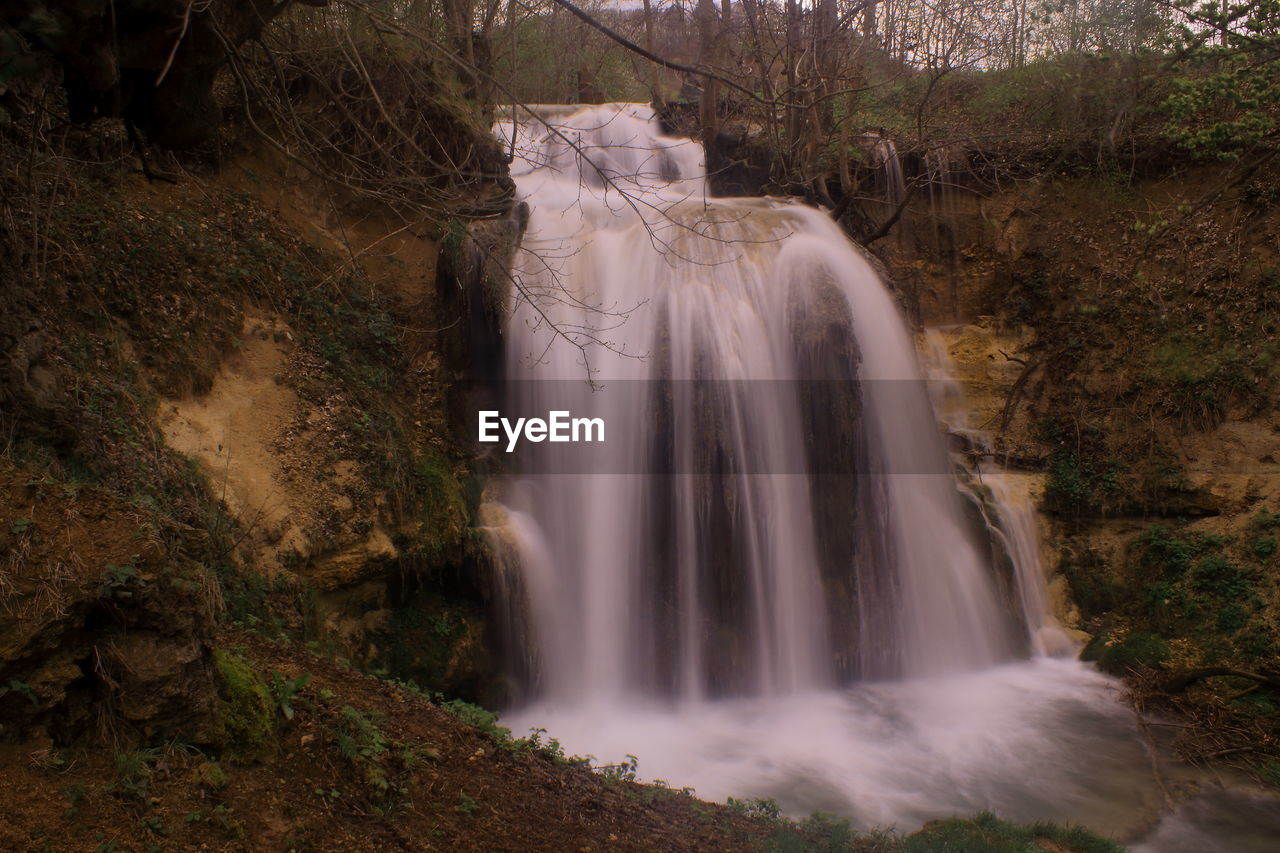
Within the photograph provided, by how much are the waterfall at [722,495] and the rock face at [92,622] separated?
207 inches

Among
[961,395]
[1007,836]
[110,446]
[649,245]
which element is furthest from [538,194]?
[1007,836]

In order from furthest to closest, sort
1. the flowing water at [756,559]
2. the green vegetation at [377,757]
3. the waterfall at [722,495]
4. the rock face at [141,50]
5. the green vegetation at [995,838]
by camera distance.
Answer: the waterfall at [722,495], the flowing water at [756,559], the green vegetation at [995,838], the green vegetation at [377,757], the rock face at [141,50]

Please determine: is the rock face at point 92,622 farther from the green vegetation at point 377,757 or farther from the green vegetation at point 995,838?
the green vegetation at point 995,838

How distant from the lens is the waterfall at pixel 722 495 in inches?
334

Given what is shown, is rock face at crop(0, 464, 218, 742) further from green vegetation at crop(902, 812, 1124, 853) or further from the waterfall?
the waterfall

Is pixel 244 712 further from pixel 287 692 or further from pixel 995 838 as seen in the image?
pixel 995 838

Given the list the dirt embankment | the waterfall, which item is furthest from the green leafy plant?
the dirt embankment

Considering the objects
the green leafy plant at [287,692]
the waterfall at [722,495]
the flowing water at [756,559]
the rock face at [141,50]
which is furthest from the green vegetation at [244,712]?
the waterfall at [722,495]

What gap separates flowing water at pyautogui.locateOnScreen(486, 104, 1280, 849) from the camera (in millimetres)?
7566

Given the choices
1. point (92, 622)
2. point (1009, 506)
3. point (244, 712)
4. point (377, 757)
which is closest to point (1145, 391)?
point (1009, 506)

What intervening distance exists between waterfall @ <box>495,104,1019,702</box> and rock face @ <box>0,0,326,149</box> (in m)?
4.13

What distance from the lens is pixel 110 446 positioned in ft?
16.8

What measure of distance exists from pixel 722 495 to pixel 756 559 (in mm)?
781

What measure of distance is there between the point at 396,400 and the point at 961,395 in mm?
8081
